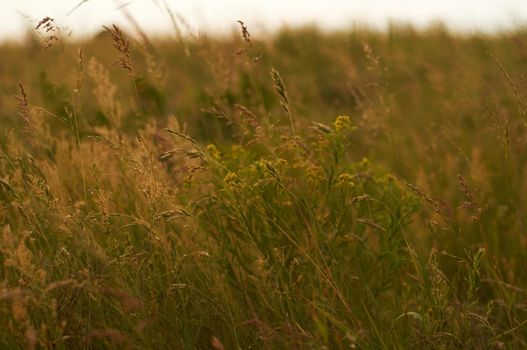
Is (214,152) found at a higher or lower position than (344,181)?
higher

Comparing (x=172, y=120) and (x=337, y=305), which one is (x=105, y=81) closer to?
(x=172, y=120)

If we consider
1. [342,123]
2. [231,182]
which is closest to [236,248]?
[231,182]

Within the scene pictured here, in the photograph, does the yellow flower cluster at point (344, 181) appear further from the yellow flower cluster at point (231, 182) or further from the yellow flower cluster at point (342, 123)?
the yellow flower cluster at point (231, 182)

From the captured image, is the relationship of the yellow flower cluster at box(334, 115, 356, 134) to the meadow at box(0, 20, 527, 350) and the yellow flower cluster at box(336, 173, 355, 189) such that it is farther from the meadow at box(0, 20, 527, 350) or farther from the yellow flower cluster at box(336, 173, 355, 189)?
the yellow flower cluster at box(336, 173, 355, 189)

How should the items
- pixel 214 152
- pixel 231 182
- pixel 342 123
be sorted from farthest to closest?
1. pixel 214 152
2. pixel 342 123
3. pixel 231 182

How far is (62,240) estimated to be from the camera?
2.02m

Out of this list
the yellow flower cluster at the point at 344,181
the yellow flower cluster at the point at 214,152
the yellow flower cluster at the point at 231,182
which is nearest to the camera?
the yellow flower cluster at the point at 231,182

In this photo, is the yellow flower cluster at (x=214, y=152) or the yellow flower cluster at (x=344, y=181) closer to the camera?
the yellow flower cluster at (x=344, y=181)

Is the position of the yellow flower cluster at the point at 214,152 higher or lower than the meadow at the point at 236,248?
higher

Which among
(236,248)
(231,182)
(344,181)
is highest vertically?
(231,182)

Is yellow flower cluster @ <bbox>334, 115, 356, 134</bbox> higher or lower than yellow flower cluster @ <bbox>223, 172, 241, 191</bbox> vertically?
higher

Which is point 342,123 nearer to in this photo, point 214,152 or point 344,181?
point 344,181

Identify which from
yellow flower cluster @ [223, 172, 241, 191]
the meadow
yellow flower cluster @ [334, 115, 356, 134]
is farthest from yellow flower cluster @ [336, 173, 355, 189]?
yellow flower cluster @ [223, 172, 241, 191]

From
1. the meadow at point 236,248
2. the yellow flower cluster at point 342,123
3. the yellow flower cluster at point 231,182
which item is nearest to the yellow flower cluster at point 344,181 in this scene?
the meadow at point 236,248
